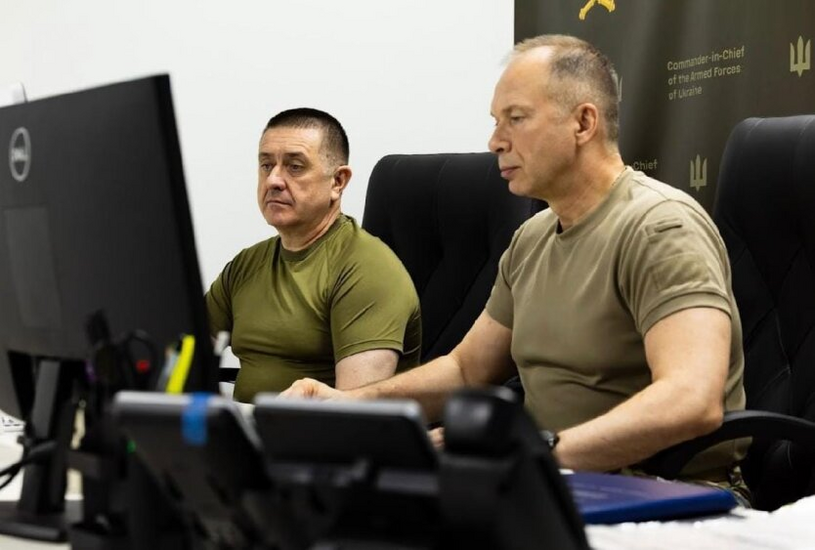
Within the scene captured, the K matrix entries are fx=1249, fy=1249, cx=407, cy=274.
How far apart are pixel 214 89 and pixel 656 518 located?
→ 300 cm

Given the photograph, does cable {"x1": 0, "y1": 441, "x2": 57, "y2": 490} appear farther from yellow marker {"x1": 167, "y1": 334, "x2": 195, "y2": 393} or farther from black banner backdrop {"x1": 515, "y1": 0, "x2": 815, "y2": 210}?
black banner backdrop {"x1": 515, "y1": 0, "x2": 815, "y2": 210}

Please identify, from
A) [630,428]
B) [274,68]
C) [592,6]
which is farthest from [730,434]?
[274,68]

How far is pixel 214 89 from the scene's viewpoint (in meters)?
3.94

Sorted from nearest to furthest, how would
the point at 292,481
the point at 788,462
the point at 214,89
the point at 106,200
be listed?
the point at 292,481, the point at 106,200, the point at 788,462, the point at 214,89

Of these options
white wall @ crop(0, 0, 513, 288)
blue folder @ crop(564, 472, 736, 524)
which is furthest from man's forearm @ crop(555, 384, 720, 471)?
white wall @ crop(0, 0, 513, 288)

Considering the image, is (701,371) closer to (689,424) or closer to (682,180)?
(689,424)

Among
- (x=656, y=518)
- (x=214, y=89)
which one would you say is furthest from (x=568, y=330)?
(x=214, y=89)

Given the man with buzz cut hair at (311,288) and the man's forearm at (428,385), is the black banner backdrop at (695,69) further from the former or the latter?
the man's forearm at (428,385)

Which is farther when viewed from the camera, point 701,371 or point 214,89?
point 214,89

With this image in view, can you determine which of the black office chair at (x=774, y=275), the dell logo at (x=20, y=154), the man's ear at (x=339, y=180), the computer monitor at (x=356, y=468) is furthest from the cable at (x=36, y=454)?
the man's ear at (x=339, y=180)

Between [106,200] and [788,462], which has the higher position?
[106,200]

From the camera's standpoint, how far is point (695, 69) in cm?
285

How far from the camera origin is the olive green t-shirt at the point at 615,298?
73.1 inches

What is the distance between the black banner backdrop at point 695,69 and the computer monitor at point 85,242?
1.77 m
